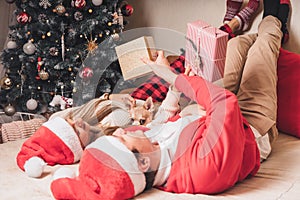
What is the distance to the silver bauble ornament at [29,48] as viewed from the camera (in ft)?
8.60

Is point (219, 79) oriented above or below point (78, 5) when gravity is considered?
below

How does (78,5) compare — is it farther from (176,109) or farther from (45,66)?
(176,109)

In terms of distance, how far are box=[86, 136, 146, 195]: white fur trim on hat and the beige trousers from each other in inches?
24.2

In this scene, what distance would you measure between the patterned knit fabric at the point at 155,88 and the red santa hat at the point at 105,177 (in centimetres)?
88

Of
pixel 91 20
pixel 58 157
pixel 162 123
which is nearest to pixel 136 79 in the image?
pixel 91 20

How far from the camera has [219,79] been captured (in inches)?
73.7

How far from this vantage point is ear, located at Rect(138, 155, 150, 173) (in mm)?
1422

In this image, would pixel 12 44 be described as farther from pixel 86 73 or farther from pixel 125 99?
pixel 125 99

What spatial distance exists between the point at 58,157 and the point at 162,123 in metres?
0.44

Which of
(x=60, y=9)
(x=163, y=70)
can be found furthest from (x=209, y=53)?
(x=60, y=9)

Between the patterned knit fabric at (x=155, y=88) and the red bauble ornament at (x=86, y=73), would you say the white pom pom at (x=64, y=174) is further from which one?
the red bauble ornament at (x=86, y=73)

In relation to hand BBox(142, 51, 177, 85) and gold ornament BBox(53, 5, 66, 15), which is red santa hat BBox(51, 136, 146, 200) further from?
gold ornament BBox(53, 5, 66, 15)

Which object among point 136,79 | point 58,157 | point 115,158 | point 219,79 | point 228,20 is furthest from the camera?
point 228,20

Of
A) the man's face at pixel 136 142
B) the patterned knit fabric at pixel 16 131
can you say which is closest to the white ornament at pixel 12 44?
the patterned knit fabric at pixel 16 131
